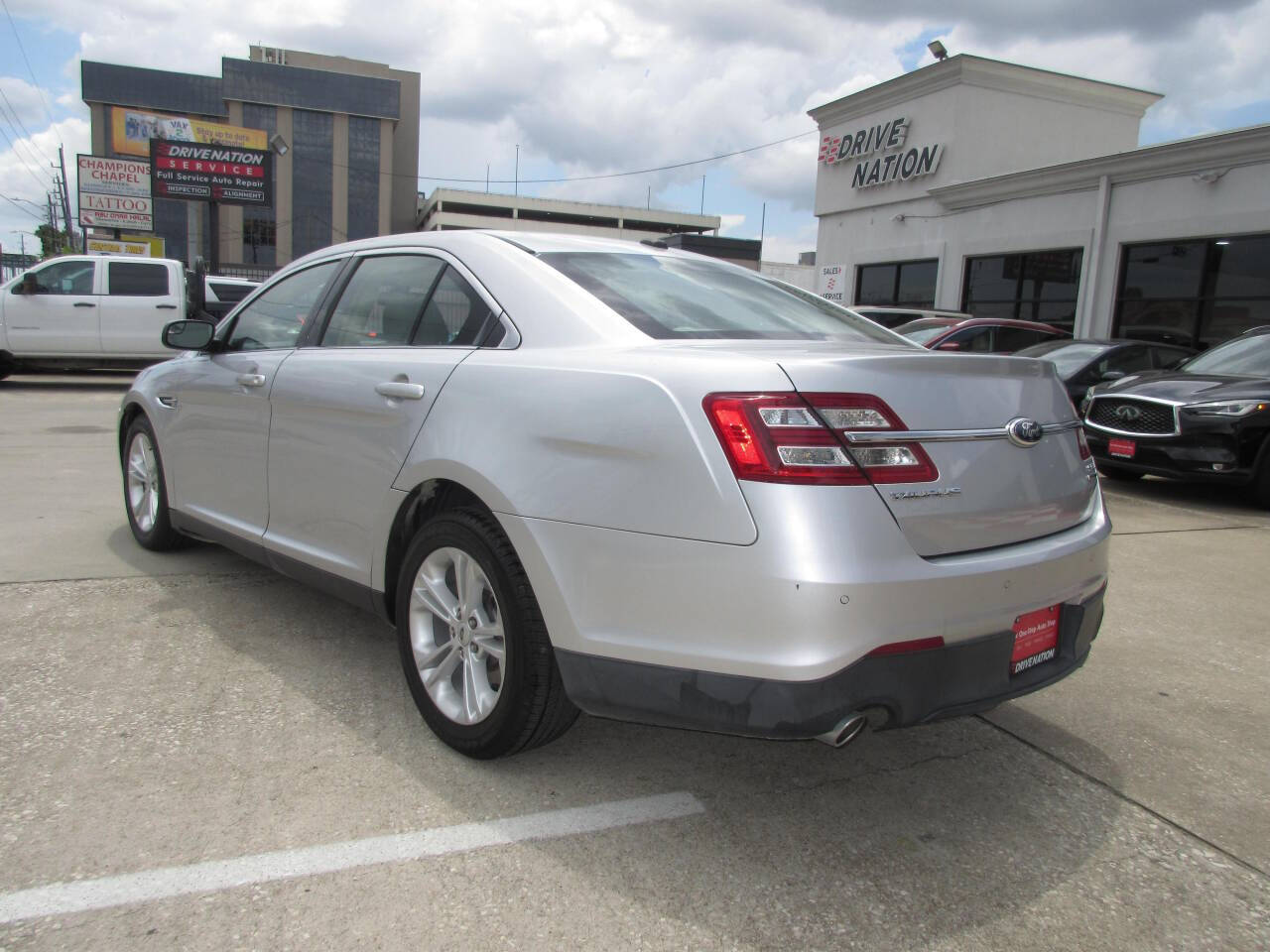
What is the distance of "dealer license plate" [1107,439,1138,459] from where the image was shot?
26.9 feet

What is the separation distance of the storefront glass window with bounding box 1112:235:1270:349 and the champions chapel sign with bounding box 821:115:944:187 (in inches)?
228

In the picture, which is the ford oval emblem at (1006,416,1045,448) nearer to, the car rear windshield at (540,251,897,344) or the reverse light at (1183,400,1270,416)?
the car rear windshield at (540,251,897,344)

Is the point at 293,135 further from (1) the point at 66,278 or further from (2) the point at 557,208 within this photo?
(1) the point at 66,278

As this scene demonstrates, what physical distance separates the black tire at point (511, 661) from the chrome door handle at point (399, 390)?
39cm

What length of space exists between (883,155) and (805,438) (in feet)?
69.3

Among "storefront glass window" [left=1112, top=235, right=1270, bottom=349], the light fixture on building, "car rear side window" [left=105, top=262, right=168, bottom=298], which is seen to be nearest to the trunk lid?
"storefront glass window" [left=1112, top=235, right=1270, bottom=349]

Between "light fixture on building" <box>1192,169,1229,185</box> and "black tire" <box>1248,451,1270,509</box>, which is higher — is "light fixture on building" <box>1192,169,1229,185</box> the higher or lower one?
the higher one

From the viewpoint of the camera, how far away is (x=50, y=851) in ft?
7.52

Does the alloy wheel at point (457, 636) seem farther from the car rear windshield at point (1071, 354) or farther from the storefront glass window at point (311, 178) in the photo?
the storefront glass window at point (311, 178)

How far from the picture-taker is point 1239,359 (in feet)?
28.7

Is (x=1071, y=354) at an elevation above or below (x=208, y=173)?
below

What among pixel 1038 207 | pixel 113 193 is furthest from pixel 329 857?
pixel 113 193

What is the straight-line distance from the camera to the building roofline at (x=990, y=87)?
1953 centimetres

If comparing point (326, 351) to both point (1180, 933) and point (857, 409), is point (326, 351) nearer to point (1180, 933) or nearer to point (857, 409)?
point (857, 409)
